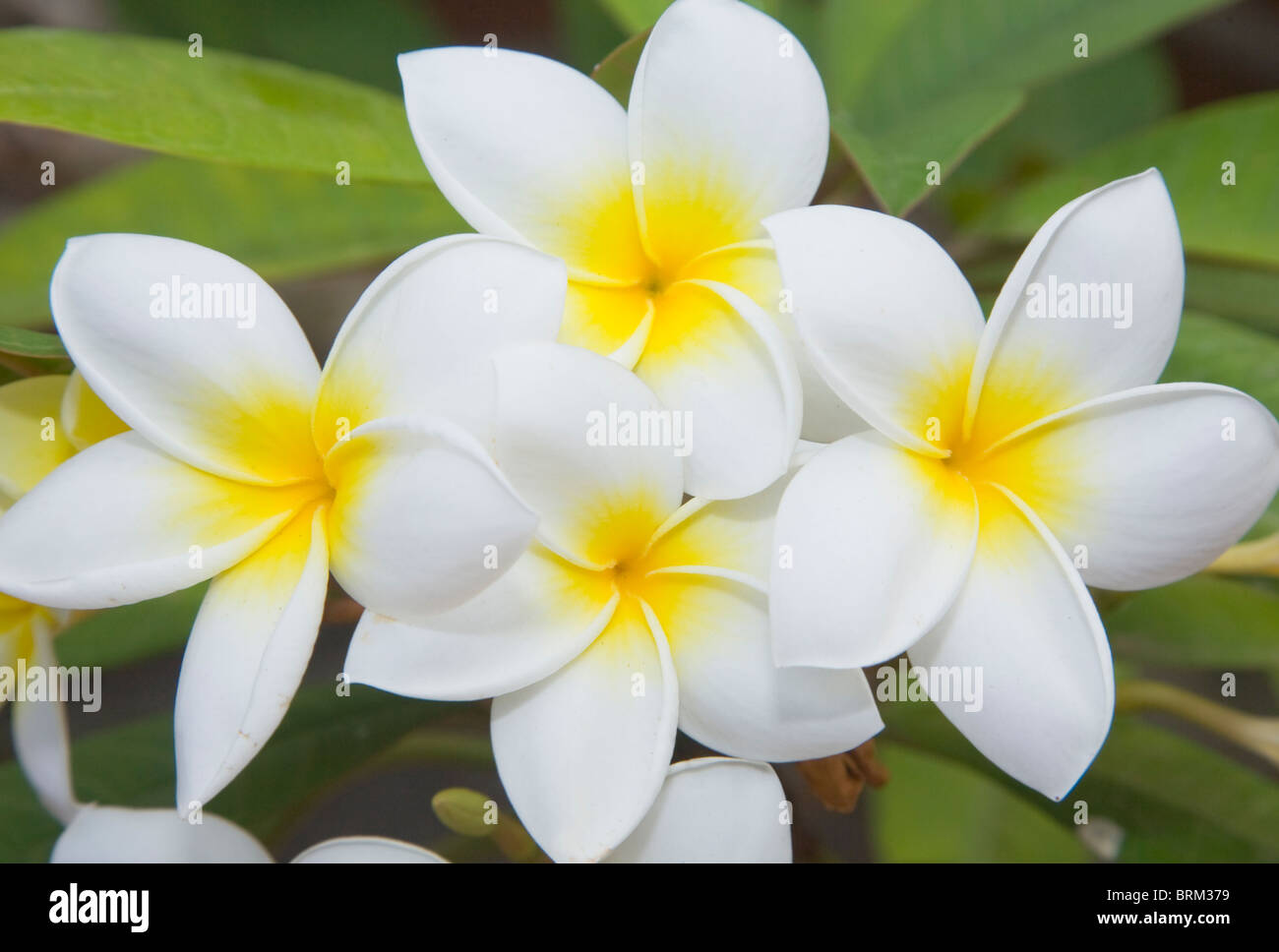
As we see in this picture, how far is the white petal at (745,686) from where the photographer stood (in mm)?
593

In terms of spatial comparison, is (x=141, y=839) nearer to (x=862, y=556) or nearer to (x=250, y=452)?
(x=250, y=452)

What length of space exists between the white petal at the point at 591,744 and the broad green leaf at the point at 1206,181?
2.44 ft

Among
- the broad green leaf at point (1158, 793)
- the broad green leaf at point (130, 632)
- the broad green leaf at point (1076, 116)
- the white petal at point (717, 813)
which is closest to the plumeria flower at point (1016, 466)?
the white petal at point (717, 813)

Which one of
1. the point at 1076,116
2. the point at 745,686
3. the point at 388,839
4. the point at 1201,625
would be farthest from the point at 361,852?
the point at 1076,116

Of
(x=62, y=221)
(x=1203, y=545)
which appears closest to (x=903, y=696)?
(x=1203, y=545)

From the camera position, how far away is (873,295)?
59cm

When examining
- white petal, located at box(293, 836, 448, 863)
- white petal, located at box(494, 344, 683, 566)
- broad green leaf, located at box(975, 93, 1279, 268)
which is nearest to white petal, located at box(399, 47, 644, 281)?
white petal, located at box(494, 344, 683, 566)

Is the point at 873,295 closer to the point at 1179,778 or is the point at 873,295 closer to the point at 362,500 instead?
the point at 362,500

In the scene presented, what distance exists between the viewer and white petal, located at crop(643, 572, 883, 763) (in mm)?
593

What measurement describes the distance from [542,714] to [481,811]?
0.11 m

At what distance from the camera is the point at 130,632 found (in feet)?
3.66

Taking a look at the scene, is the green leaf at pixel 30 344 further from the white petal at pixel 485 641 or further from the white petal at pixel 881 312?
the white petal at pixel 881 312

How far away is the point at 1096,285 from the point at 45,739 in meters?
0.67

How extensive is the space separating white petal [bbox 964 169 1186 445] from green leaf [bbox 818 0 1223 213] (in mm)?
357
